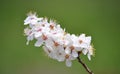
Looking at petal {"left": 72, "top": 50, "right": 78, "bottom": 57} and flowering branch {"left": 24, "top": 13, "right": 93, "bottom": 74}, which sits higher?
flowering branch {"left": 24, "top": 13, "right": 93, "bottom": 74}

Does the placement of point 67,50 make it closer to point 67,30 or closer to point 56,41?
point 56,41

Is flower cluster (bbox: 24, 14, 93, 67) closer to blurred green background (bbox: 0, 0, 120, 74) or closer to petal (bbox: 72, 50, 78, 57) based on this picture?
petal (bbox: 72, 50, 78, 57)

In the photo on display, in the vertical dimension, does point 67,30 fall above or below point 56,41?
above

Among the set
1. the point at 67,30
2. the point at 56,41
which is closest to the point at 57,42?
the point at 56,41

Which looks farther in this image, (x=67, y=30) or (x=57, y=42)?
(x=67, y=30)

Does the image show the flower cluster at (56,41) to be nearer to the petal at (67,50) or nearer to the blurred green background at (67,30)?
the petal at (67,50)

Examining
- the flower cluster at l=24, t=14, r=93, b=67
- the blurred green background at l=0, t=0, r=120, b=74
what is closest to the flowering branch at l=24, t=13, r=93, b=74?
the flower cluster at l=24, t=14, r=93, b=67

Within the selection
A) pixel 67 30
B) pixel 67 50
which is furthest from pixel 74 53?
pixel 67 30
